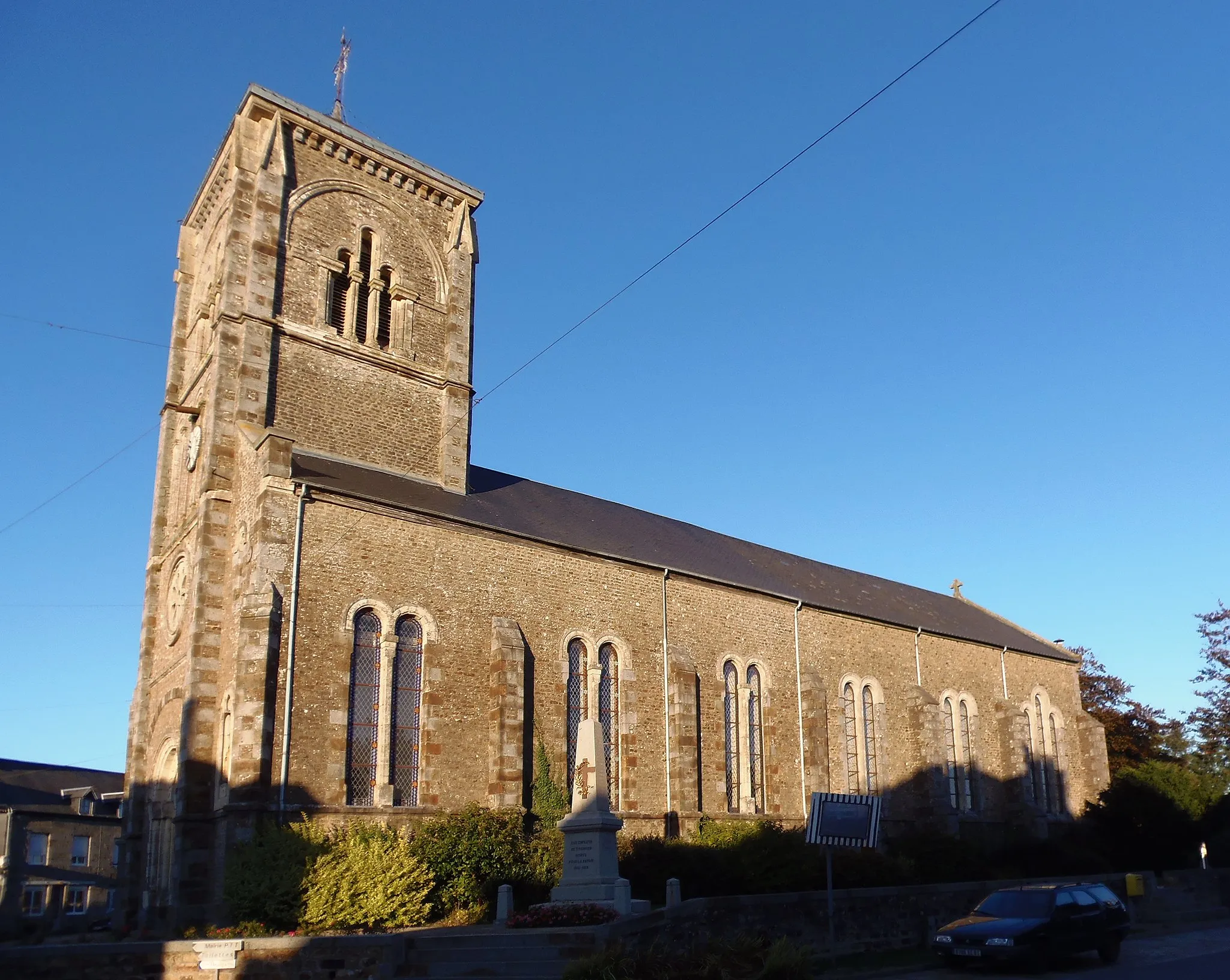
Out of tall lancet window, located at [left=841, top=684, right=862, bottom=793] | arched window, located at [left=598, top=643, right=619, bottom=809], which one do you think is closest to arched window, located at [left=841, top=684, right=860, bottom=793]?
tall lancet window, located at [left=841, top=684, right=862, bottom=793]

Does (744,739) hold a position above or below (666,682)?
below

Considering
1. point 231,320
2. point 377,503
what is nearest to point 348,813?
point 377,503

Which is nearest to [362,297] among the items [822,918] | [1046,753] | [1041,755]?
[822,918]

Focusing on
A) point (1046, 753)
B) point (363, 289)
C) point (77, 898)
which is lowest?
point (77, 898)

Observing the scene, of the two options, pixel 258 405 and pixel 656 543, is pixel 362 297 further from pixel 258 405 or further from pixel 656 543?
pixel 656 543

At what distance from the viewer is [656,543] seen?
2939 cm

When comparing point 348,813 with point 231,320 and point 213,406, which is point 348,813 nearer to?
point 213,406

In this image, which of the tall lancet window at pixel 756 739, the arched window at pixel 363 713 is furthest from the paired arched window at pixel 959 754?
the arched window at pixel 363 713

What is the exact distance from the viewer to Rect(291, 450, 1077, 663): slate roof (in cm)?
2364

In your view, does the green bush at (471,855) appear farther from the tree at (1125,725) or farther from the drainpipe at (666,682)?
the tree at (1125,725)

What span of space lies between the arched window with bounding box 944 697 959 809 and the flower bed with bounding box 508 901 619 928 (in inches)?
773

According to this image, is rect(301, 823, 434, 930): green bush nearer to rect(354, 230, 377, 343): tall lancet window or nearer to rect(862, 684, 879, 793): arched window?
rect(354, 230, 377, 343): tall lancet window

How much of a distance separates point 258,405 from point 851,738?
60.8 ft

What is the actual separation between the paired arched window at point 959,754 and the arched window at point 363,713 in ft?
63.5
